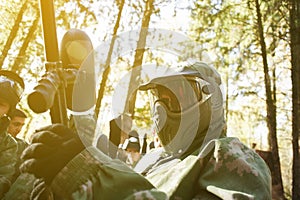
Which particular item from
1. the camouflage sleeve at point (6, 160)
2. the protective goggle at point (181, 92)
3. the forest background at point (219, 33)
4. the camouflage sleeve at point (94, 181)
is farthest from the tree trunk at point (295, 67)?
the camouflage sleeve at point (94, 181)

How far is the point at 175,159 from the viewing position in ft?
8.95

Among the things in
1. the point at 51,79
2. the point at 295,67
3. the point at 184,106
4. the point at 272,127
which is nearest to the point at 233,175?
the point at 184,106

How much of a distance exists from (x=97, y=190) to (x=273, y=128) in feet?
41.8

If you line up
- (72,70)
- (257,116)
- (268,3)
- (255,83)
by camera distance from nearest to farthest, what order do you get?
1. (72,70)
2. (268,3)
3. (255,83)
4. (257,116)

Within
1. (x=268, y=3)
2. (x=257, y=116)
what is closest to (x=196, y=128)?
(x=268, y=3)

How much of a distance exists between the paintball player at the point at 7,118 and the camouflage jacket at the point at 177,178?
1.82 metres

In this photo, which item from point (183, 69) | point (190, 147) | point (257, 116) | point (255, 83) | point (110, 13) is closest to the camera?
point (190, 147)

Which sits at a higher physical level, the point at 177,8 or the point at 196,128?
the point at 177,8

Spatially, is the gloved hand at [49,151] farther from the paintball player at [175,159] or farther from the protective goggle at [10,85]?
the protective goggle at [10,85]

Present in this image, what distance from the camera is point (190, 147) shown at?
8.92ft

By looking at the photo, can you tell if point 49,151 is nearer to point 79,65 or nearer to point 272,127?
point 79,65

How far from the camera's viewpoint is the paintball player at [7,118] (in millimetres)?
3922

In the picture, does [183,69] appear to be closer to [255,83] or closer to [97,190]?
[97,190]

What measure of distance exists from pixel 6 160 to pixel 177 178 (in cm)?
259
